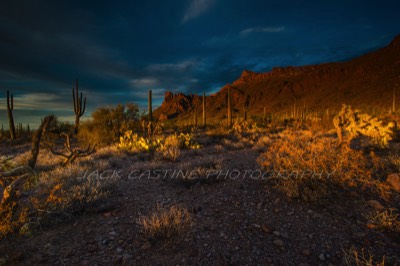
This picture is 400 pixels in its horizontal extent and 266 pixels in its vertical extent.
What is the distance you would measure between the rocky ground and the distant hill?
32.4 meters

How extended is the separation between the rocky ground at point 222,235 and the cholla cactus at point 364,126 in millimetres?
5070

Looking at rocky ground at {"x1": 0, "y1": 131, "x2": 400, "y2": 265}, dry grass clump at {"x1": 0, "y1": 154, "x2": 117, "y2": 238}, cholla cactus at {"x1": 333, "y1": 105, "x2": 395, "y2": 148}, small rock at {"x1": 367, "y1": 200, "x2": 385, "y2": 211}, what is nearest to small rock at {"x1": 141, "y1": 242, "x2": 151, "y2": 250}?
rocky ground at {"x1": 0, "y1": 131, "x2": 400, "y2": 265}

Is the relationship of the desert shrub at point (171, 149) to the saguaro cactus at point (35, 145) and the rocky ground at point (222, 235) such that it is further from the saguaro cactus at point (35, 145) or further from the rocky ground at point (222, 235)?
the saguaro cactus at point (35, 145)

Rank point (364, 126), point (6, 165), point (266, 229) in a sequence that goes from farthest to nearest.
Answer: point (364, 126) < point (6, 165) < point (266, 229)

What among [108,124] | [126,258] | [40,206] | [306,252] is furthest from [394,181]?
[108,124]

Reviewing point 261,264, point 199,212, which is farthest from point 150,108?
point 261,264

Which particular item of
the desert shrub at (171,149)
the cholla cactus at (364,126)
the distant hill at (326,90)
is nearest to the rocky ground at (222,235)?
the desert shrub at (171,149)

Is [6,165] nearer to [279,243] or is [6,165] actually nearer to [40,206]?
[40,206]

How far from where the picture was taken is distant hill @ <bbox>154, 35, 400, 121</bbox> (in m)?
48.8

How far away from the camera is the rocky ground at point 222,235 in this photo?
229 centimetres

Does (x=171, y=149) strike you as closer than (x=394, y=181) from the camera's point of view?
No

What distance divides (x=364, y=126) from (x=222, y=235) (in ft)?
26.4

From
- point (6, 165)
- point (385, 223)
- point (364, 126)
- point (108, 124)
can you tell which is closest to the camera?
point (385, 223)

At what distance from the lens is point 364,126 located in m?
7.96
